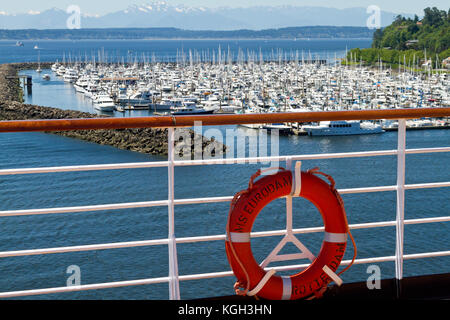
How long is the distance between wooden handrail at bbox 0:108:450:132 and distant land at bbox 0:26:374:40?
169133mm

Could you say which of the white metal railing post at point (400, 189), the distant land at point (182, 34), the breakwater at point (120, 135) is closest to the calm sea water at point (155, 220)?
the breakwater at point (120, 135)

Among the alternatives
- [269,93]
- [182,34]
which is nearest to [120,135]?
[269,93]

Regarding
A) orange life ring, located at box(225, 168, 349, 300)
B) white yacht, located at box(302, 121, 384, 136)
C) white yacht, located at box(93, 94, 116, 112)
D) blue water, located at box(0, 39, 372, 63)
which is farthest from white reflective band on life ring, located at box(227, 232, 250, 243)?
blue water, located at box(0, 39, 372, 63)

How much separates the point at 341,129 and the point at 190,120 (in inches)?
1056

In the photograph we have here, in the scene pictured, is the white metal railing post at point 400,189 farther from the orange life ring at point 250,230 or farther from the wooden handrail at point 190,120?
the orange life ring at point 250,230

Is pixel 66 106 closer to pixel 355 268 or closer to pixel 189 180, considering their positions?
pixel 189 180

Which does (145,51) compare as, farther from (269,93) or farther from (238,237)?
(238,237)

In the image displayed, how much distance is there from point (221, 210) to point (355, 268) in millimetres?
3779

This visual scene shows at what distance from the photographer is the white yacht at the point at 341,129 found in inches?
1073

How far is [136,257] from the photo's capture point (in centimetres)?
1153

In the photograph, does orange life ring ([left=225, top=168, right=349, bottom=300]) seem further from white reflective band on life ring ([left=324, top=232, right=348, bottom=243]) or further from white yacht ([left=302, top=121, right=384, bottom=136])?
white yacht ([left=302, top=121, right=384, bottom=136])

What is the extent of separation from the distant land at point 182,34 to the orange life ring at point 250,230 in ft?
555

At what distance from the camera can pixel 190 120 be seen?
1.44 meters

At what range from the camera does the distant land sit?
165250mm
